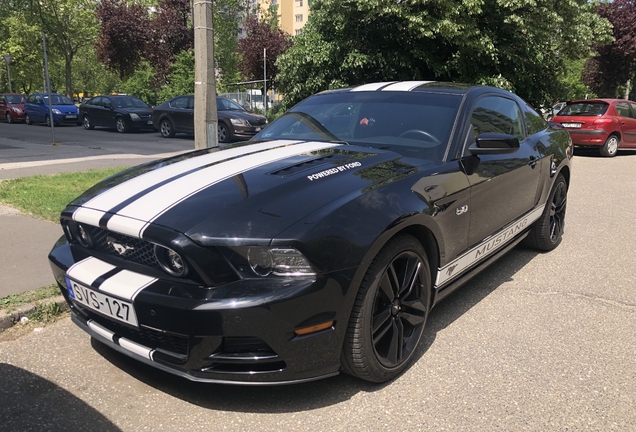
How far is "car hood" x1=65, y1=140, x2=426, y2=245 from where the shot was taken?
2350 millimetres

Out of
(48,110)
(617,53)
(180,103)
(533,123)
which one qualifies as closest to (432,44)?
(533,123)

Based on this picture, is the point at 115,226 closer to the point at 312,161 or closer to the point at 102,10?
the point at 312,161

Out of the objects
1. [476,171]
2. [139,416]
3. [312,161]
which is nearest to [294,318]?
[139,416]

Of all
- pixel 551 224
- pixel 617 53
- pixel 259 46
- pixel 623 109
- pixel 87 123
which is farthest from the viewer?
pixel 259 46

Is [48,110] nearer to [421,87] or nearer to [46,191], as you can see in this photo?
[46,191]

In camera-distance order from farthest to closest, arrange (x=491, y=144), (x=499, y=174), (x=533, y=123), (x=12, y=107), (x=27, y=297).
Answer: (x=12, y=107), (x=533, y=123), (x=499, y=174), (x=27, y=297), (x=491, y=144)

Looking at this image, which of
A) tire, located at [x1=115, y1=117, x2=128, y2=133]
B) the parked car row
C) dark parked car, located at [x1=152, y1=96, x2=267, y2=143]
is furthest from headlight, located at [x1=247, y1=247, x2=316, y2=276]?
tire, located at [x1=115, y1=117, x2=128, y2=133]

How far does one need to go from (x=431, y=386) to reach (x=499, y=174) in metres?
1.68

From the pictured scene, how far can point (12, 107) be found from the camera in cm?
2553

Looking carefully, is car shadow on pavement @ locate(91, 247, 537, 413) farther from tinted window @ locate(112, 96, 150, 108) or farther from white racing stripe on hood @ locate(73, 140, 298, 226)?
tinted window @ locate(112, 96, 150, 108)

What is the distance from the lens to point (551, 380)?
282cm

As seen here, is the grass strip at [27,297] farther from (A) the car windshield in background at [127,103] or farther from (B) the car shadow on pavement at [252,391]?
(A) the car windshield in background at [127,103]

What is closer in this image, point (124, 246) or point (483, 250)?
point (124, 246)

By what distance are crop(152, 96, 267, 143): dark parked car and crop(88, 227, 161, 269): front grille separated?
39.2 ft
